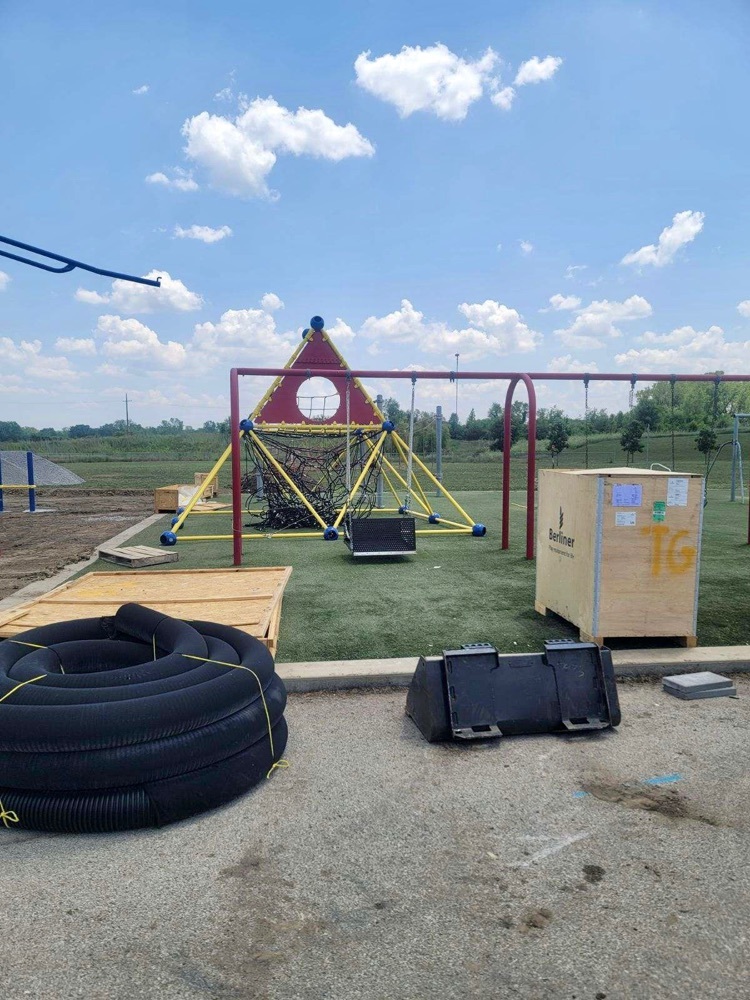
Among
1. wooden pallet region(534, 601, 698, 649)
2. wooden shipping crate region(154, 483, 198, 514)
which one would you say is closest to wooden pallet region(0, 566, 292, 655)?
wooden pallet region(534, 601, 698, 649)

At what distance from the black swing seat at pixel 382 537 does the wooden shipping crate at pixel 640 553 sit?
4.18 m

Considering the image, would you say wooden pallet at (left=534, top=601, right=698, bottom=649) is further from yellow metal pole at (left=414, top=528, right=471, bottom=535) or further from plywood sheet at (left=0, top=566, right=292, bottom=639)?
yellow metal pole at (left=414, top=528, right=471, bottom=535)

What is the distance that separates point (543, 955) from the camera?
2.22 meters

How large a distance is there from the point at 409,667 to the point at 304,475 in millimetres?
9485

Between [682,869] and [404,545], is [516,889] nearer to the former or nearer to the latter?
[682,869]

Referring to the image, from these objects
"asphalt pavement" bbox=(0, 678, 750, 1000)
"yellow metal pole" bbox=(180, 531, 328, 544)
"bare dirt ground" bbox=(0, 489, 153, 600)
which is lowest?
"bare dirt ground" bbox=(0, 489, 153, 600)

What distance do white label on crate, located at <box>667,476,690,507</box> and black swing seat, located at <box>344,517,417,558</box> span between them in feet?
14.8

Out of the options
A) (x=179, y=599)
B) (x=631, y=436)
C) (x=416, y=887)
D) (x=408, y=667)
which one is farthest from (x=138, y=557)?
(x=631, y=436)

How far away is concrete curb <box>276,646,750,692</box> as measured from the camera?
4730mm

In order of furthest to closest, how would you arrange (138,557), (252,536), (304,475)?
1. (304,475)
2. (252,536)
3. (138,557)

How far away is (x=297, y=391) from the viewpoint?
40.9 ft

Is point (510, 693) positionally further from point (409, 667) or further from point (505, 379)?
point (505, 379)

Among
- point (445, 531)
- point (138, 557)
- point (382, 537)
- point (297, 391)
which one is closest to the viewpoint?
point (138, 557)

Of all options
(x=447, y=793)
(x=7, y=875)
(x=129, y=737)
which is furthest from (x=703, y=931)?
(x=7, y=875)
